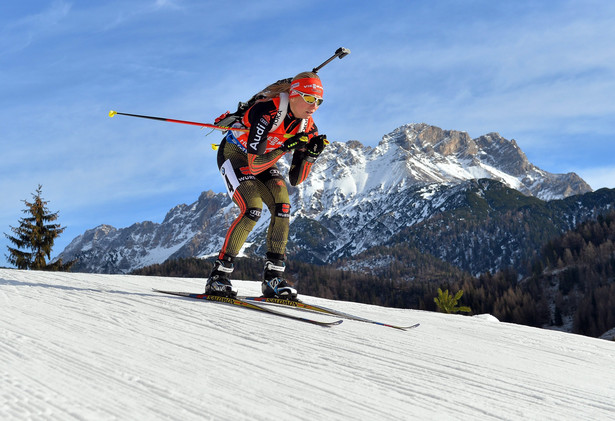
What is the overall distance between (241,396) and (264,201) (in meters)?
4.76

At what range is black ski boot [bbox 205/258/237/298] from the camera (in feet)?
22.2

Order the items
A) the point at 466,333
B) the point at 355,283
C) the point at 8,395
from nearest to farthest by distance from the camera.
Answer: the point at 8,395 → the point at 466,333 → the point at 355,283

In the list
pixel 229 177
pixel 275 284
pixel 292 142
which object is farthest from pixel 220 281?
pixel 292 142

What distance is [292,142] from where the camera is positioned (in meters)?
6.89

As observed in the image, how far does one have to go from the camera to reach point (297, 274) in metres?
192

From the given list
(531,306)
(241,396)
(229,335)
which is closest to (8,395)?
(241,396)

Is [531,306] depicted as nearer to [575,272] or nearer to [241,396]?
[575,272]

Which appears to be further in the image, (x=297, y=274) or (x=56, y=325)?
(x=297, y=274)

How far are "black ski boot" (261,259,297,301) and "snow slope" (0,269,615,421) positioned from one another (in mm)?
1471

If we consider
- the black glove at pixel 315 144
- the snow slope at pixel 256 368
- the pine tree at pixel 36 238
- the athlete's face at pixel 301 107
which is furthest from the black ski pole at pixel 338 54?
the pine tree at pixel 36 238

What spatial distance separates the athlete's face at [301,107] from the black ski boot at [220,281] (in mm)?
2216

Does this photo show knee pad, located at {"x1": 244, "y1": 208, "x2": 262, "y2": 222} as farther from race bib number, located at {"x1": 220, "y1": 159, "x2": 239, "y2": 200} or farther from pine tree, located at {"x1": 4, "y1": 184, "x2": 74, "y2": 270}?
pine tree, located at {"x1": 4, "y1": 184, "x2": 74, "y2": 270}

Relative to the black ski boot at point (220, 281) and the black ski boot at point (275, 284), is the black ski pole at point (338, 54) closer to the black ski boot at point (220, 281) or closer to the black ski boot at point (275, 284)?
the black ski boot at point (275, 284)

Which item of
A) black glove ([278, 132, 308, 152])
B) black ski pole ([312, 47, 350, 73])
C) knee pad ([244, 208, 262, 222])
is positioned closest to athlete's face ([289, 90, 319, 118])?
black glove ([278, 132, 308, 152])
